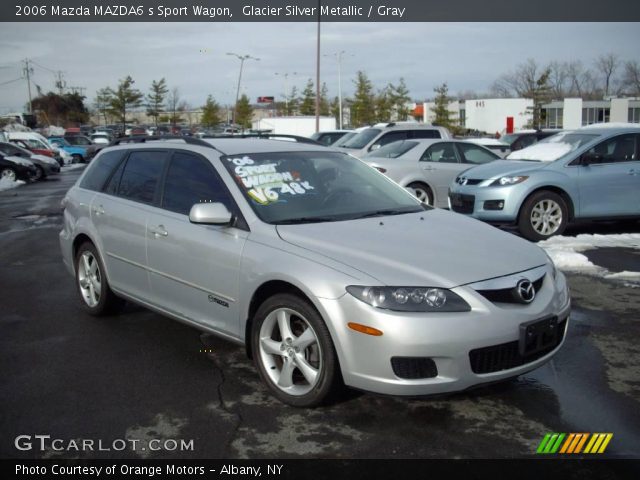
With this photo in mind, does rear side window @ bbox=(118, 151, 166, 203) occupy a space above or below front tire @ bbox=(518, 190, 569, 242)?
above

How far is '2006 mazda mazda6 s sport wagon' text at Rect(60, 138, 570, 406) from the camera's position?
3486mm

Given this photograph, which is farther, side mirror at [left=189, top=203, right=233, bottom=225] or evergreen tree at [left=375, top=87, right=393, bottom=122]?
evergreen tree at [left=375, top=87, right=393, bottom=122]

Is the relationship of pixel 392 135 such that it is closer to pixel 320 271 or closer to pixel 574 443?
pixel 320 271

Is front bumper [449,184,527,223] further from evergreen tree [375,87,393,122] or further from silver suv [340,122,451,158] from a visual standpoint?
evergreen tree [375,87,393,122]

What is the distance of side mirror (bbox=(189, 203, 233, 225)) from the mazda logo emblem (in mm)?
1893

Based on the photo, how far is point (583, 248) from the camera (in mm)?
8781

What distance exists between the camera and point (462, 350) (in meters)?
3.44

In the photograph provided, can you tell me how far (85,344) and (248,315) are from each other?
183cm

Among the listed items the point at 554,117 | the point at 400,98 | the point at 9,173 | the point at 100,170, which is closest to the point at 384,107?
the point at 400,98

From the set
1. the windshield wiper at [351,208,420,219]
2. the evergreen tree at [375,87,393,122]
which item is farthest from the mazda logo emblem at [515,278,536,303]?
the evergreen tree at [375,87,393,122]

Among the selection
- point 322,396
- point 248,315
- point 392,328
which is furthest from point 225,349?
point 392,328

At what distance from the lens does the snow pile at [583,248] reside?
7333mm
